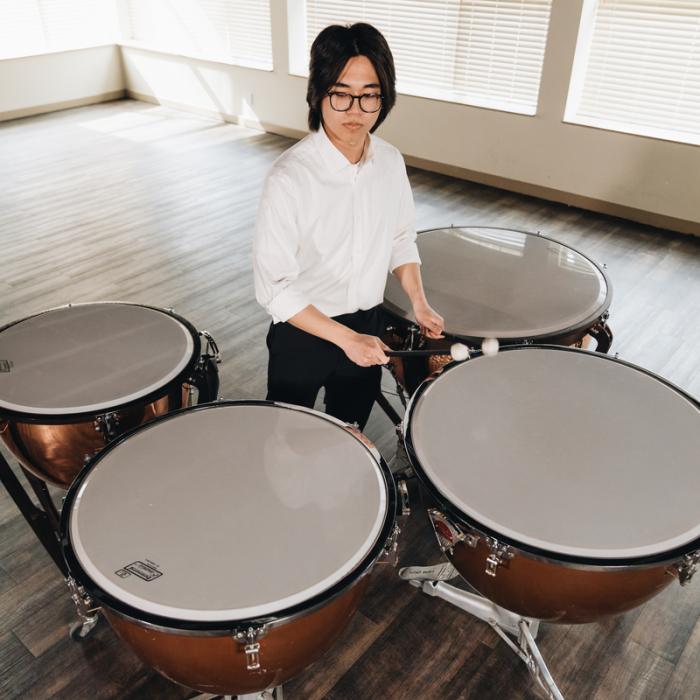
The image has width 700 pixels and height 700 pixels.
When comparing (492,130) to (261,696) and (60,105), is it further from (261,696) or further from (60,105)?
(60,105)

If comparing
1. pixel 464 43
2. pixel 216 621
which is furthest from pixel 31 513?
pixel 464 43

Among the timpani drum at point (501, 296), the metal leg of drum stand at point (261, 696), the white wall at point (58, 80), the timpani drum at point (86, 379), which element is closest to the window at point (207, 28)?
the white wall at point (58, 80)

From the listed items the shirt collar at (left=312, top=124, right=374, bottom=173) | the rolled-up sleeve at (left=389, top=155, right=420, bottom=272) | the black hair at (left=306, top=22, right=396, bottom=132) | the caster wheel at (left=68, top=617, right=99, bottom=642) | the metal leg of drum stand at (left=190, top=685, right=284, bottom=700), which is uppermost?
the black hair at (left=306, top=22, right=396, bottom=132)

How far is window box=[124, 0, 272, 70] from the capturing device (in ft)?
18.7

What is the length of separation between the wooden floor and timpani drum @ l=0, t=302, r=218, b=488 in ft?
1.51

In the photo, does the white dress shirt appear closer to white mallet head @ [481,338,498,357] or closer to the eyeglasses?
the eyeglasses

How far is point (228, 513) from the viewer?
111 centimetres

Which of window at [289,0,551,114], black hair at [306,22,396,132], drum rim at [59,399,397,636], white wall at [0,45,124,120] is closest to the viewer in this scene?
drum rim at [59,399,397,636]

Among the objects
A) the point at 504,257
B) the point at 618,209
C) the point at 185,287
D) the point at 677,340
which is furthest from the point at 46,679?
the point at 618,209

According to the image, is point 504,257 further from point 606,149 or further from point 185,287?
point 606,149

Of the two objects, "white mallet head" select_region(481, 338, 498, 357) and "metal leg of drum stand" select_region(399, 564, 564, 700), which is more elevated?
"white mallet head" select_region(481, 338, 498, 357)

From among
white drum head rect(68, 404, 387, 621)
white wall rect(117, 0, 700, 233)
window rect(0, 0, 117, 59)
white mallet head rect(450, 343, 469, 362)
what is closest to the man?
white mallet head rect(450, 343, 469, 362)

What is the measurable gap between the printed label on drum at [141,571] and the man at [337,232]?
59 centimetres

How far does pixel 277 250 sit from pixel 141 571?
676 millimetres
